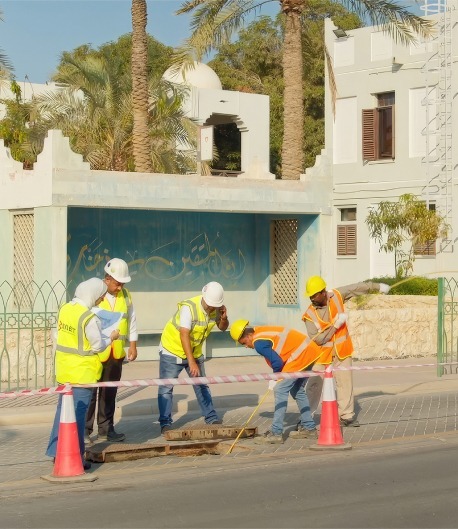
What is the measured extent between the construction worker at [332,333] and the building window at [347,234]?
18.2 metres

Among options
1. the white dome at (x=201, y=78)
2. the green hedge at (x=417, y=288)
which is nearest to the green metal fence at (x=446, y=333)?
the green hedge at (x=417, y=288)

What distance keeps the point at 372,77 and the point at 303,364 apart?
20.3 meters

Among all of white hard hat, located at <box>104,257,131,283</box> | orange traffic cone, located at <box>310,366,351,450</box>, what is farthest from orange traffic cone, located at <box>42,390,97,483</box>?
orange traffic cone, located at <box>310,366,351,450</box>

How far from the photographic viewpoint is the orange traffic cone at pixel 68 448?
385 inches

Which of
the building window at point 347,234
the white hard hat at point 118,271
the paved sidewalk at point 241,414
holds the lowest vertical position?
the paved sidewalk at point 241,414

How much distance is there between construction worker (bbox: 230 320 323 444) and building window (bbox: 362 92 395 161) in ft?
63.1

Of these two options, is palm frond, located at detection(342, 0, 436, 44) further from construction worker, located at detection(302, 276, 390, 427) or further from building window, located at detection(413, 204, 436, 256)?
construction worker, located at detection(302, 276, 390, 427)

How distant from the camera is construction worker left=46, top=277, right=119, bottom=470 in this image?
33.3 ft

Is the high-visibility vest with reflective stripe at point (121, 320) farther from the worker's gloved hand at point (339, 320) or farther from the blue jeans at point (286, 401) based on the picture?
the worker's gloved hand at point (339, 320)

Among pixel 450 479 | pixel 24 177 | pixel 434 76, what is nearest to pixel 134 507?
pixel 450 479

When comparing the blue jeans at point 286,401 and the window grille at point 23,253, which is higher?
the window grille at point 23,253

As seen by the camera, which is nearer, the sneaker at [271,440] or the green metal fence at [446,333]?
the sneaker at [271,440]

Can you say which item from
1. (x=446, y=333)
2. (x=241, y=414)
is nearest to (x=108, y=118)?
(x=446, y=333)

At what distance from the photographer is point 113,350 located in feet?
38.7
